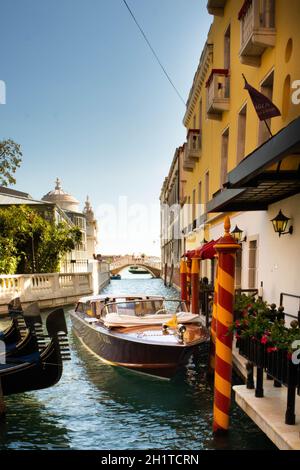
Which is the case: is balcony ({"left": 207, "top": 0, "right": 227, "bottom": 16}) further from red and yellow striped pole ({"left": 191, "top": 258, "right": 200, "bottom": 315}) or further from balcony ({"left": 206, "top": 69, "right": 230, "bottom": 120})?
red and yellow striped pole ({"left": 191, "top": 258, "right": 200, "bottom": 315})

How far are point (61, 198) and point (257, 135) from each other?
170ft

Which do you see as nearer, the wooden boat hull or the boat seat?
the wooden boat hull

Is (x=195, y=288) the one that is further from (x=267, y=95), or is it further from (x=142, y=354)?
(x=267, y=95)

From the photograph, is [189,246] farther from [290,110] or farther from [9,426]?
[9,426]

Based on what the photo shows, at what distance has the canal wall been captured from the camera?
14156mm

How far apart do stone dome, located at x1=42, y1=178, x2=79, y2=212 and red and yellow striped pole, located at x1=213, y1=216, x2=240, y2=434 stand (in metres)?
53.4

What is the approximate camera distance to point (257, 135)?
8.14m

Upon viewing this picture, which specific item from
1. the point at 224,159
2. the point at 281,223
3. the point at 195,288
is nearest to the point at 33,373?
the point at 281,223

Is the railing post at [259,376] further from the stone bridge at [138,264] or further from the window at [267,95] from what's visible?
the stone bridge at [138,264]

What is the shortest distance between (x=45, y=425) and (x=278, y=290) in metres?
4.49

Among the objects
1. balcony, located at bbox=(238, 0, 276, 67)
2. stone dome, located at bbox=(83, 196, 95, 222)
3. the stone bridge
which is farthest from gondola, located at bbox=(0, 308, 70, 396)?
stone dome, located at bbox=(83, 196, 95, 222)

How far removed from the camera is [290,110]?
255 inches

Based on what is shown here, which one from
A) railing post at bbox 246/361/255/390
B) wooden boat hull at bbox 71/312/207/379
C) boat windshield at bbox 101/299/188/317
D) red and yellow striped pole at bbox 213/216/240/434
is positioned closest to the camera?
railing post at bbox 246/361/255/390
